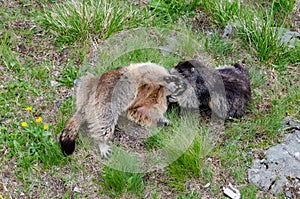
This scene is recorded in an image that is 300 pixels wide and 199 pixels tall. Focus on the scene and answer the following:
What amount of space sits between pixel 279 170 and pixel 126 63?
254 cm

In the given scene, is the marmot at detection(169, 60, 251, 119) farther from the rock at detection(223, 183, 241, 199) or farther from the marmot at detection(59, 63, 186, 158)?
the rock at detection(223, 183, 241, 199)

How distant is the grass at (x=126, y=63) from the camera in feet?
16.1

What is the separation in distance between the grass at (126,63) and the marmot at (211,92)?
0.59 ft

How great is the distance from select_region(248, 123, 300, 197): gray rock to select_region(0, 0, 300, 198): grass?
0.39 ft

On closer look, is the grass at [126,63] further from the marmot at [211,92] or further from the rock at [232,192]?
the marmot at [211,92]

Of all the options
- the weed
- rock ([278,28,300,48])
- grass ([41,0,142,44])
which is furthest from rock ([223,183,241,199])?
grass ([41,0,142,44])

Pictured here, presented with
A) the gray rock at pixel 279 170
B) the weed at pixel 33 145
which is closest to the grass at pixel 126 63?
the weed at pixel 33 145

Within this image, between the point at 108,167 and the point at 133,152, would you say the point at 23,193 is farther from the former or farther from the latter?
the point at 133,152

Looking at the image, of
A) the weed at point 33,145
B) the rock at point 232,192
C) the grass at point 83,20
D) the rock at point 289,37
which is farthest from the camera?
the rock at point 289,37

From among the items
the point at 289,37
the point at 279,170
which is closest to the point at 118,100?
the point at 279,170

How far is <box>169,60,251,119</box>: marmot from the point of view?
565 centimetres

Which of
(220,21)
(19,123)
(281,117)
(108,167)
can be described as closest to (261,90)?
(281,117)

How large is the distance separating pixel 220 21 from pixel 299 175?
298cm

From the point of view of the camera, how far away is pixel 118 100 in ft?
17.2
